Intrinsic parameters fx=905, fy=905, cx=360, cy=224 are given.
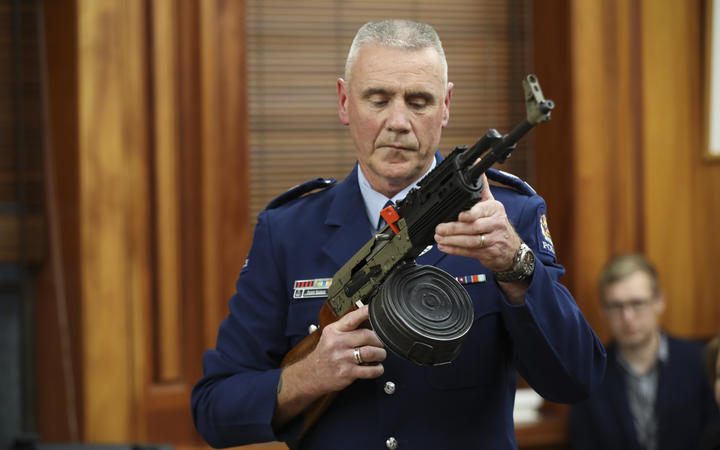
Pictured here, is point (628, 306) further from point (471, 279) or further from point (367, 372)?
point (367, 372)

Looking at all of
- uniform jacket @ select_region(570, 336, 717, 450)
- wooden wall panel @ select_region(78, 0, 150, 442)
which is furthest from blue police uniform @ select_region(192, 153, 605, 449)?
uniform jacket @ select_region(570, 336, 717, 450)

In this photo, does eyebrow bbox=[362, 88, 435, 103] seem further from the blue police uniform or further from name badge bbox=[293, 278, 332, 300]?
name badge bbox=[293, 278, 332, 300]

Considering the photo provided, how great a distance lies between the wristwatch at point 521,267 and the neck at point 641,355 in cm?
208

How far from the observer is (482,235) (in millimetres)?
1226

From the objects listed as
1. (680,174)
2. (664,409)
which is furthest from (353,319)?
(680,174)

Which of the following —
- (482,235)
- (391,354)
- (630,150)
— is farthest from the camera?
(630,150)

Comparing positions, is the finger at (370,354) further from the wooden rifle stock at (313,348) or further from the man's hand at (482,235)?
the man's hand at (482,235)

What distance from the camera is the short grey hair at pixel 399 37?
4.71 ft

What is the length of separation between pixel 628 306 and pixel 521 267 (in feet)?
6.59

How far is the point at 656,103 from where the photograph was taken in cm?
338

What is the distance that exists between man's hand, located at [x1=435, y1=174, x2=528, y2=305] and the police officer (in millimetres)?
13

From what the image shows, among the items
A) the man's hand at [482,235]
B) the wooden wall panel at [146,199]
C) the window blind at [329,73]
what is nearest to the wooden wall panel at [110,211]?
the wooden wall panel at [146,199]

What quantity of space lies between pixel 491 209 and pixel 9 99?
6.92 ft

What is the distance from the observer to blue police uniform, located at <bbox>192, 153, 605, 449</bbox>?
1.35m
